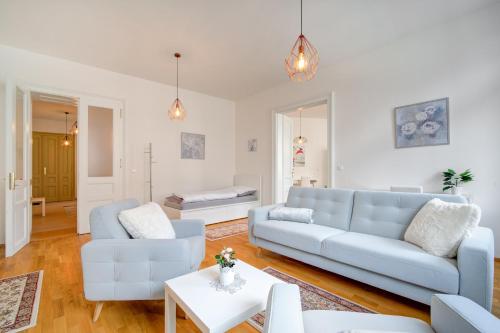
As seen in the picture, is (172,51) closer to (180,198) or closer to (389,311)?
(180,198)

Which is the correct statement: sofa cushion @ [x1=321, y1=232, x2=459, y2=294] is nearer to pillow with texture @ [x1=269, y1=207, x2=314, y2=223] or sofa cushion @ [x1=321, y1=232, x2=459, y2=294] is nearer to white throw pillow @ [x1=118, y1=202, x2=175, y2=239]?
pillow with texture @ [x1=269, y1=207, x2=314, y2=223]

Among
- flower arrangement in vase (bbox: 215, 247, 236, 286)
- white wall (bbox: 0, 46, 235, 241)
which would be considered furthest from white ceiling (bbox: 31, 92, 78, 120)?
flower arrangement in vase (bbox: 215, 247, 236, 286)

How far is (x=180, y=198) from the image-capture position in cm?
421

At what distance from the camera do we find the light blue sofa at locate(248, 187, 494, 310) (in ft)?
4.97

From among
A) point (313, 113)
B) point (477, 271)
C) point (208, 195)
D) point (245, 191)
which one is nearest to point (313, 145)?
point (313, 113)

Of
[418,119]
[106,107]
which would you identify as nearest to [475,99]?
[418,119]

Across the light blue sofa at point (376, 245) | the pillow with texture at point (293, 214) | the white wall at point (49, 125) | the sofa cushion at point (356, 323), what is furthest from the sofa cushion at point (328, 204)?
the white wall at point (49, 125)

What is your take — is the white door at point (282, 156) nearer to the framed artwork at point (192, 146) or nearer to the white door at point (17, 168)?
the framed artwork at point (192, 146)

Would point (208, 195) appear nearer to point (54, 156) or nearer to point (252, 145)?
point (252, 145)

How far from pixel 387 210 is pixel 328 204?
643 millimetres

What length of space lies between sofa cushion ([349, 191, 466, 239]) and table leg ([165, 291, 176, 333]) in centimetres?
197

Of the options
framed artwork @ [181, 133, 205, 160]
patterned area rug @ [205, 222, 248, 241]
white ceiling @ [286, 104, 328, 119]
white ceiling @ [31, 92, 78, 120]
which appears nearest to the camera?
patterned area rug @ [205, 222, 248, 241]

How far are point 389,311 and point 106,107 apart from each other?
4.98 meters

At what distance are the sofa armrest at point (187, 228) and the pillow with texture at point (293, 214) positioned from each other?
1.00 metres
